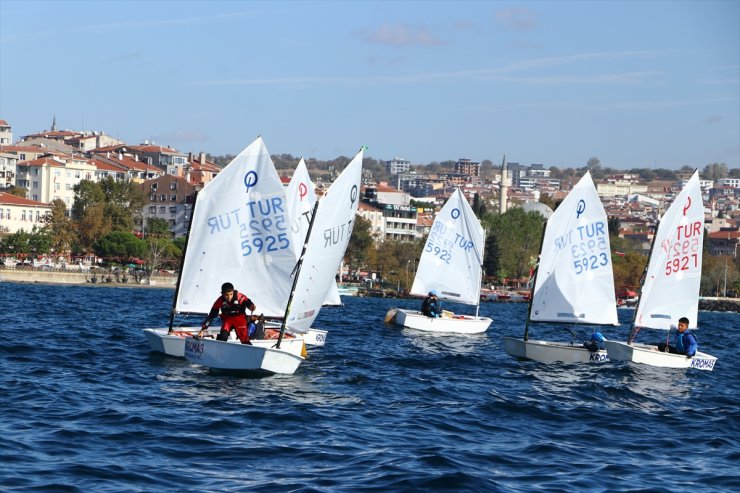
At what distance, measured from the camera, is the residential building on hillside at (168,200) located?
552 ft

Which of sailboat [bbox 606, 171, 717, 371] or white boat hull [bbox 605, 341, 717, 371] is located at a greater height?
sailboat [bbox 606, 171, 717, 371]

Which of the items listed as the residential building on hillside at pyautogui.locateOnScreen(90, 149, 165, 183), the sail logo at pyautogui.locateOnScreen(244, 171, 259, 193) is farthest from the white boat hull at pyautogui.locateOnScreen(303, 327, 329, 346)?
the residential building on hillside at pyautogui.locateOnScreen(90, 149, 165, 183)

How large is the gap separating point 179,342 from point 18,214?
410 ft

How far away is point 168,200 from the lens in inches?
6747

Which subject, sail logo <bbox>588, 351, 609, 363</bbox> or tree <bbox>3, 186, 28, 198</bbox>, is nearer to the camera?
sail logo <bbox>588, 351, 609, 363</bbox>

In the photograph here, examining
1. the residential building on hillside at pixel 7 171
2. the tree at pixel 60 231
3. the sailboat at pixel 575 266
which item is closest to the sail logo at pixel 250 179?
the sailboat at pixel 575 266

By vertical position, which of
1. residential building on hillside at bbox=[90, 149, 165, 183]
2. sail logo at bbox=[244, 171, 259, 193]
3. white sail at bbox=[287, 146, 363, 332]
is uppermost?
residential building on hillside at bbox=[90, 149, 165, 183]

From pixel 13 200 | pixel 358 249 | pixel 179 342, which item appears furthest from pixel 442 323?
pixel 358 249

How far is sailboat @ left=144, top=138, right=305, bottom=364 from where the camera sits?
30.4 meters

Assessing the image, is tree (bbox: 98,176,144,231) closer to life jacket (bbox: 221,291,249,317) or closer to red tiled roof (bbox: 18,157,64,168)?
red tiled roof (bbox: 18,157,64,168)

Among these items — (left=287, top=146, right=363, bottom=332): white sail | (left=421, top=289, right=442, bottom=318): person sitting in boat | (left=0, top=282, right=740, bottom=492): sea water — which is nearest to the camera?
(left=0, top=282, right=740, bottom=492): sea water

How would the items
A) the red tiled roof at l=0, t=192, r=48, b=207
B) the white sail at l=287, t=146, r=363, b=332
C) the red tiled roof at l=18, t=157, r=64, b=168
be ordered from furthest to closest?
the red tiled roof at l=18, t=157, r=64, b=168 < the red tiled roof at l=0, t=192, r=48, b=207 < the white sail at l=287, t=146, r=363, b=332

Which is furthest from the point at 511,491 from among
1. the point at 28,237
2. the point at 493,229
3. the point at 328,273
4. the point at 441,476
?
the point at 493,229

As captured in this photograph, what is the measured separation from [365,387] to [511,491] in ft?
34.3
